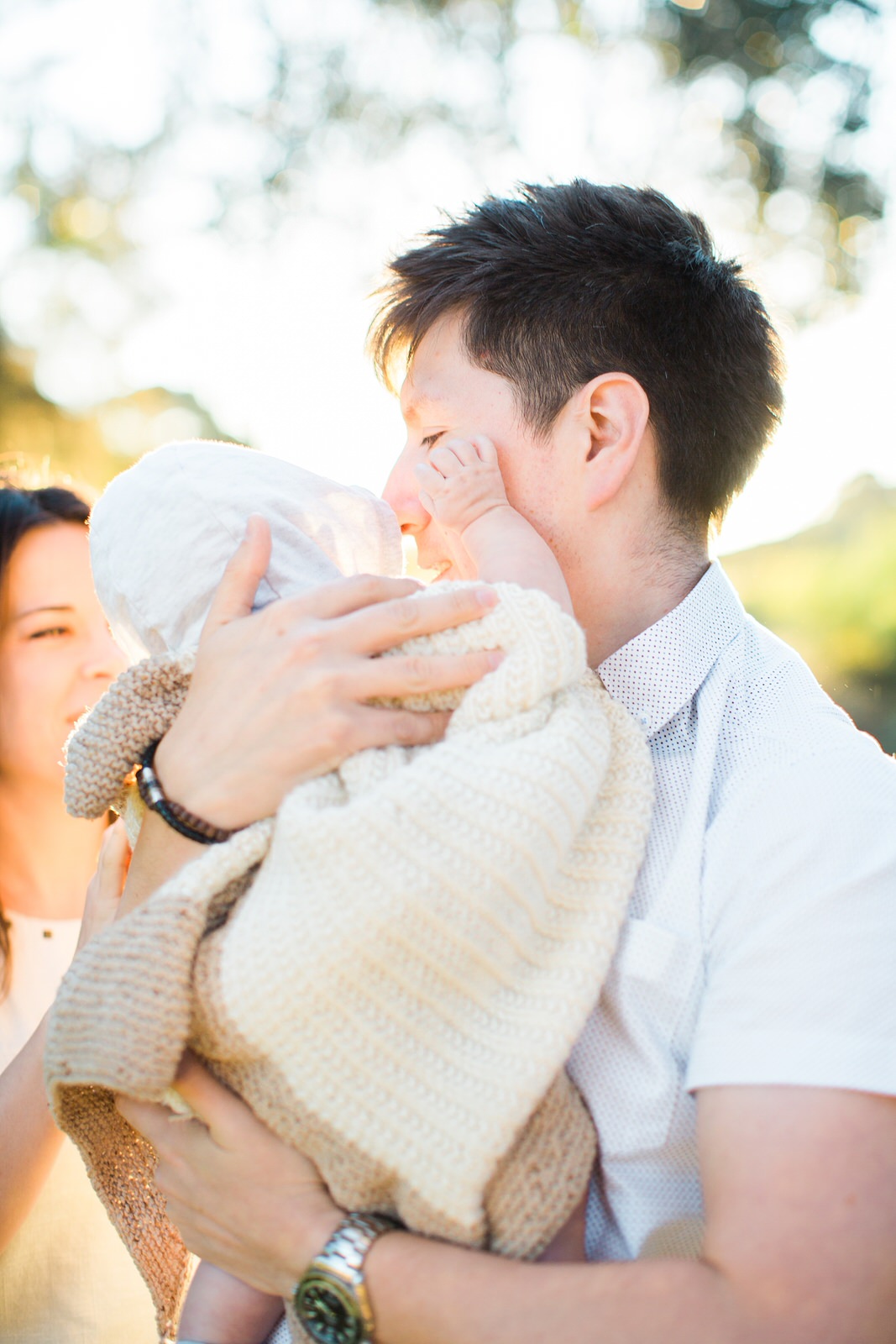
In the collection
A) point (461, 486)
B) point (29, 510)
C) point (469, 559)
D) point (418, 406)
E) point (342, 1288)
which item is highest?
point (418, 406)

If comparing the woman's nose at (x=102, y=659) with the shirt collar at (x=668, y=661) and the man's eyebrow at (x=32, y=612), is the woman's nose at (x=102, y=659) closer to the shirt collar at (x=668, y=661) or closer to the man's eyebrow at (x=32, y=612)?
the man's eyebrow at (x=32, y=612)

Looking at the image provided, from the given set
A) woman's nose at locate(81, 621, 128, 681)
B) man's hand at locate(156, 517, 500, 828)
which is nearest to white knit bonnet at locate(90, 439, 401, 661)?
man's hand at locate(156, 517, 500, 828)

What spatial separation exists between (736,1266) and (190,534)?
4.08 ft

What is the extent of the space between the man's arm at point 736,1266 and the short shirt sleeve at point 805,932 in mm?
43

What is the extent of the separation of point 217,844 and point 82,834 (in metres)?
1.67

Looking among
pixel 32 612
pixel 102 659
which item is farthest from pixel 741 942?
pixel 32 612

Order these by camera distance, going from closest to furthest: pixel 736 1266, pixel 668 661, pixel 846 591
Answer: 1. pixel 736 1266
2. pixel 668 661
3. pixel 846 591

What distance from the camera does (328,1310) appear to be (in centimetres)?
125

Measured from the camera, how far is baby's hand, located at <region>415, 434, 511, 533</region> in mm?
1735

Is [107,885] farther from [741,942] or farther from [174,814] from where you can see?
[741,942]

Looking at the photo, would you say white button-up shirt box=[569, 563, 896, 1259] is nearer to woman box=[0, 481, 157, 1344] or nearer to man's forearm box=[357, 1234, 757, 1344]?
man's forearm box=[357, 1234, 757, 1344]

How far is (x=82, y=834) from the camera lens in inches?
112

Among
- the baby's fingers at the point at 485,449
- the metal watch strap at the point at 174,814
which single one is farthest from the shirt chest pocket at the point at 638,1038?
the baby's fingers at the point at 485,449

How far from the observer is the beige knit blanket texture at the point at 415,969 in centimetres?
118
